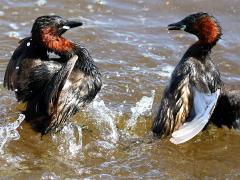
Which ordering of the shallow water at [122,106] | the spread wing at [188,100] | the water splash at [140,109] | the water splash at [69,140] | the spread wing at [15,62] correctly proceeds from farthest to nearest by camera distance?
the water splash at [140,109], the spread wing at [15,62], the water splash at [69,140], the spread wing at [188,100], the shallow water at [122,106]

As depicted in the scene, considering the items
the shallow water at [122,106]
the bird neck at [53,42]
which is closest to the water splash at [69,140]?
the shallow water at [122,106]

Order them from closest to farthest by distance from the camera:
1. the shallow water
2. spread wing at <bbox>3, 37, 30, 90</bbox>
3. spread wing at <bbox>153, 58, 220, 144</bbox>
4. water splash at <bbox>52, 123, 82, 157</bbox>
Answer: the shallow water, spread wing at <bbox>153, 58, 220, 144</bbox>, water splash at <bbox>52, 123, 82, 157</bbox>, spread wing at <bbox>3, 37, 30, 90</bbox>

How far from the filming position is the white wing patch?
8031 millimetres

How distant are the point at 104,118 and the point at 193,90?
1.35 meters

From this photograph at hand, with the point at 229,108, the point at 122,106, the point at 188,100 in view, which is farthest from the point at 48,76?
the point at 229,108

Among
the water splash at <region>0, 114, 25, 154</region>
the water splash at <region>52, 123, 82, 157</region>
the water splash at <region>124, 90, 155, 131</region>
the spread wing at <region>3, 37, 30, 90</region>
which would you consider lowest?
the water splash at <region>52, 123, 82, 157</region>

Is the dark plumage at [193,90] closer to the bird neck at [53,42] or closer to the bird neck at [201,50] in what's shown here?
the bird neck at [201,50]

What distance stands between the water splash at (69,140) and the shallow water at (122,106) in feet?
0.04

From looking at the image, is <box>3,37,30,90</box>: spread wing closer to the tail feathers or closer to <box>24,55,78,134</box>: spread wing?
<box>24,55,78,134</box>: spread wing

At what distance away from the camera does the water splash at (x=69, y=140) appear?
27.3ft

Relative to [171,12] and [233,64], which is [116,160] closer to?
[233,64]

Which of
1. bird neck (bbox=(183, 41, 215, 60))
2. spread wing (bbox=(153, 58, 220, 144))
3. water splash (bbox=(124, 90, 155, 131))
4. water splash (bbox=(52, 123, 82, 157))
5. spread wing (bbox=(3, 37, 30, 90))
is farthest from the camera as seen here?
water splash (bbox=(124, 90, 155, 131))

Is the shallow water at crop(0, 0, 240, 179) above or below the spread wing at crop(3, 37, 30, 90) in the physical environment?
below

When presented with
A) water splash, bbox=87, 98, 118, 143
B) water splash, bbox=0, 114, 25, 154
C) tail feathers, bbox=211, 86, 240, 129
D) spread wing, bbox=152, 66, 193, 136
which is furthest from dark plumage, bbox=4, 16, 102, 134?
tail feathers, bbox=211, 86, 240, 129
